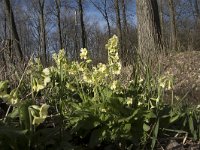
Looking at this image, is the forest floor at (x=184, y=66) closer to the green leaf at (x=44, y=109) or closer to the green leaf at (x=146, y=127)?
the green leaf at (x=146, y=127)

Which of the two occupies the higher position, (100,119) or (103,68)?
(103,68)

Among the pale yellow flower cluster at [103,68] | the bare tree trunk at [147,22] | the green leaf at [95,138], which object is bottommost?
the green leaf at [95,138]

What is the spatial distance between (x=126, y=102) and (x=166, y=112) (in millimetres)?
363

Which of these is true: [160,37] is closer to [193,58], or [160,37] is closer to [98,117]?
[193,58]

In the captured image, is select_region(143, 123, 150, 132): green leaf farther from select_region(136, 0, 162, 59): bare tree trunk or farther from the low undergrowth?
select_region(136, 0, 162, 59): bare tree trunk

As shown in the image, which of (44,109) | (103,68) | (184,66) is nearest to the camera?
(44,109)

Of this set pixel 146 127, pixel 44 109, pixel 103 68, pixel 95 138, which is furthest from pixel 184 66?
pixel 44 109

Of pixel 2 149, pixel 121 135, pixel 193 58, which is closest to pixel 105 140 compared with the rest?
pixel 121 135

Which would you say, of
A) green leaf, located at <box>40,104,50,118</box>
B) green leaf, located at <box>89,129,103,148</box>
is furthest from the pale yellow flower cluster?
green leaf, located at <box>40,104,50,118</box>

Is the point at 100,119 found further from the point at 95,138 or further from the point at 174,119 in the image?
the point at 174,119

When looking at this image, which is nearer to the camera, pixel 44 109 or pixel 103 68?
pixel 44 109

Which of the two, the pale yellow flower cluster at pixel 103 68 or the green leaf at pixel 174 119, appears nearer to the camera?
the green leaf at pixel 174 119

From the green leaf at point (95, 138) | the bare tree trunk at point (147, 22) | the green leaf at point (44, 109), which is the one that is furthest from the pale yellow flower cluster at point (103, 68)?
the bare tree trunk at point (147, 22)

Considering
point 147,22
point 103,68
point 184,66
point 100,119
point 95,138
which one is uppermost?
point 147,22
